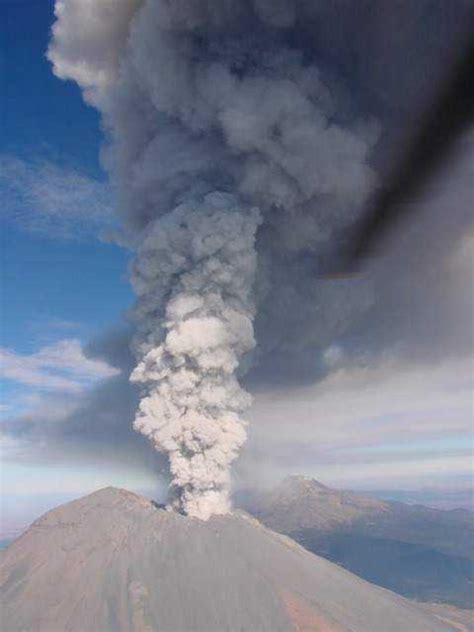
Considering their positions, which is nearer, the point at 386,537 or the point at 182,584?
the point at 182,584

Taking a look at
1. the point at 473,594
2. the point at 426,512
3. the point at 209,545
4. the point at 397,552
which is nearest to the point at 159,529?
the point at 209,545

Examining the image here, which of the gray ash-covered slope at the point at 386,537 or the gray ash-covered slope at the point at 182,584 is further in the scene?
the gray ash-covered slope at the point at 386,537

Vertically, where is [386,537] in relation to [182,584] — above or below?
above

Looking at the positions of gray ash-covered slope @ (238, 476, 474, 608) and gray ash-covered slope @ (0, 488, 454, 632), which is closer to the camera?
gray ash-covered slope @ (0, 488, 454, 632)

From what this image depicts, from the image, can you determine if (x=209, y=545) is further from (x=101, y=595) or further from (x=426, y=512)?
(x=426, y=512)
